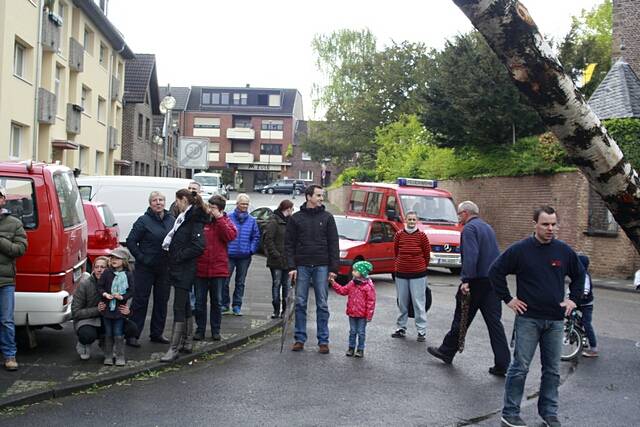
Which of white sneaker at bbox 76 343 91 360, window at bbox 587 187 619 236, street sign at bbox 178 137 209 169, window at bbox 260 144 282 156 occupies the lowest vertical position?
white sneaker at bbox 76 343 91 360

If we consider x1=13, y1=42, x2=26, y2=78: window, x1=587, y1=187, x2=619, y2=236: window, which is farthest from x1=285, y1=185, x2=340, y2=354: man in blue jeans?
x1=13, y1=42, x2=26, y2=78: window

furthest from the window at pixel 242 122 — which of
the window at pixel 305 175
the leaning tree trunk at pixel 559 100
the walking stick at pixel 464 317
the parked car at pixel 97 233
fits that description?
the leaning tree trunk at pixel 559 100

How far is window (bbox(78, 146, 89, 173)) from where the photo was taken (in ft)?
107

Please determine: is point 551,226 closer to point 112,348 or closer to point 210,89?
point 112,348

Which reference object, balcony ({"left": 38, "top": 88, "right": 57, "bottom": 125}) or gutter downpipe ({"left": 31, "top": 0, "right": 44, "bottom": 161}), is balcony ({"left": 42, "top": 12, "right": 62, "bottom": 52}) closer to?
gutter downpipe ({"left": 31, "top": 0, "right": 44, "bottom": 161})

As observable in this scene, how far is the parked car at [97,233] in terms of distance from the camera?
12.4m

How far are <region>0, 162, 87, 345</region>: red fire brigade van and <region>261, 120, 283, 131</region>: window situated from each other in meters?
82.0

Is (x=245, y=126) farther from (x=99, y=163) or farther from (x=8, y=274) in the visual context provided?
(x=8, y=274)

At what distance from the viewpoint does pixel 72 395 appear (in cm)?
665

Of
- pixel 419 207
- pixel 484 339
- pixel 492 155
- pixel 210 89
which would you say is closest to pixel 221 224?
pixel 484 339

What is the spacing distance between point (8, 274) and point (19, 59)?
18.6 meters

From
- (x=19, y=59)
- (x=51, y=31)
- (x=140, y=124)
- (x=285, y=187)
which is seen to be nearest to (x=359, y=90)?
(x=140, y=124)

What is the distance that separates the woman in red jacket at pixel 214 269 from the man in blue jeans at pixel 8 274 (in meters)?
2.41

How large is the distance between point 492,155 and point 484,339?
67.7ft
